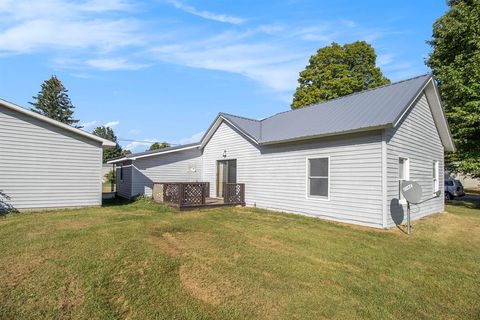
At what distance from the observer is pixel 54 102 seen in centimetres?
5438

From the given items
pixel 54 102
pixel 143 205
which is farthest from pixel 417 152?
pixel 54 102

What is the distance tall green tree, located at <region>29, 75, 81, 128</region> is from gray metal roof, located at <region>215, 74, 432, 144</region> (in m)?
51.1

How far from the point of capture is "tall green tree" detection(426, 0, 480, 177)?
48.5ft

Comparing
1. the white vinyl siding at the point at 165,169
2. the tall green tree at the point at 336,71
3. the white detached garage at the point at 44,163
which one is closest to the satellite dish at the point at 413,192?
the white detached garage at the point at 44,163

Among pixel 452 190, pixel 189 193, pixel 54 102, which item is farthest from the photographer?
pixel 54 102

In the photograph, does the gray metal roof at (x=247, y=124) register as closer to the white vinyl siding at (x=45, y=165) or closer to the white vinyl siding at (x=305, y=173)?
the white vinyl siding at (x=305, y=173)

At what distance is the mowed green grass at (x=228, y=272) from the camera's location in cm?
397

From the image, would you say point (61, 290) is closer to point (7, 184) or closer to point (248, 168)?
point (7, 184)

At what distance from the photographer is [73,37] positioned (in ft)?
32.8

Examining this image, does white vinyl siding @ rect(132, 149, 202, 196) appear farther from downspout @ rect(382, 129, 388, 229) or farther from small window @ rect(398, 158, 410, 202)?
downspout @ rect(382, 129, 388, 229)

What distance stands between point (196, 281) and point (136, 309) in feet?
3.53

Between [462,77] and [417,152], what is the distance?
7.85 metres

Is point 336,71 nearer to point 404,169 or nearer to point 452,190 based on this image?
point 452,190

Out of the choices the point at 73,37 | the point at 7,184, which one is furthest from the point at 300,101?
the point at 7,184
